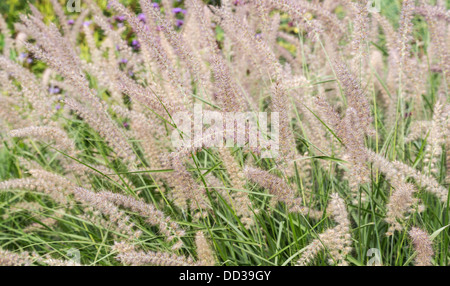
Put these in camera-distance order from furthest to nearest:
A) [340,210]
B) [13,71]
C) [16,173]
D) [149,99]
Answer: [16,173] < [13,71] < [149,99] < [340,210]

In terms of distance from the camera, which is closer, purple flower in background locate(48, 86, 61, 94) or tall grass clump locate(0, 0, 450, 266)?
tall grass clump locate(0, 0, 450, 266)

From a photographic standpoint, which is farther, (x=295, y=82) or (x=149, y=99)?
(x=295, y=82)

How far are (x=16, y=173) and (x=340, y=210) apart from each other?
2495mm

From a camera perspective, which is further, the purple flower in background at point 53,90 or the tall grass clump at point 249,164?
the purple flower in background at point 53,90

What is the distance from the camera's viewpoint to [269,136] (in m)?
1.83

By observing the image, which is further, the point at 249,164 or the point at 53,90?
the point at 53,90

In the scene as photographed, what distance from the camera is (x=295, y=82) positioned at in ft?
6.60

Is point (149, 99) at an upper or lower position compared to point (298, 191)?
upper

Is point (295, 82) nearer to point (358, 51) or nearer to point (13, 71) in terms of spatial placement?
point (358, 51)

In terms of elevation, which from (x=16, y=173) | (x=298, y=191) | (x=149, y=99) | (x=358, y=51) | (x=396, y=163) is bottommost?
(x=16, y=173)

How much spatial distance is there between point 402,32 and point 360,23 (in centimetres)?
24
